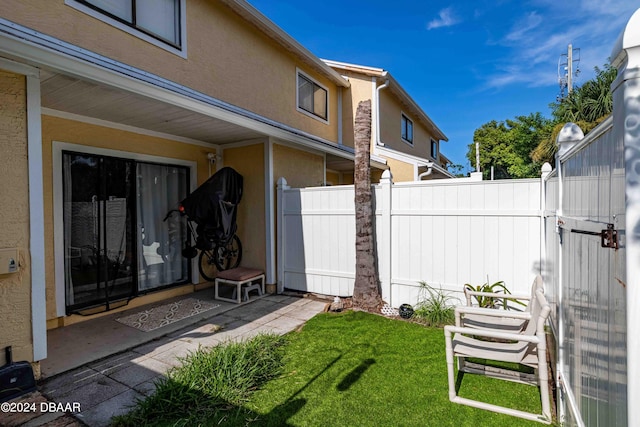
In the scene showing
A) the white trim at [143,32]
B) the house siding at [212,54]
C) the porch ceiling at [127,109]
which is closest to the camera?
the porch ceiling at [127,109]

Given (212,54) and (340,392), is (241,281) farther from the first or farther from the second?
(212,54)

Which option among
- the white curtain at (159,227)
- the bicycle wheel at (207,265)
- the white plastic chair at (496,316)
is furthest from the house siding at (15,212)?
the white plastic chair at (496,316)

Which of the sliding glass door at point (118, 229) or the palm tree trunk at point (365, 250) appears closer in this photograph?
the sliding glass door at point (118, 229)

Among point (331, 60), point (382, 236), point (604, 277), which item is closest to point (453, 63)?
point (331, 60)

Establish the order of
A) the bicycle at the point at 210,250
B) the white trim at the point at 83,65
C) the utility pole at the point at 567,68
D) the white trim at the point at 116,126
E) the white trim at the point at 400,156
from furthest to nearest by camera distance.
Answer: the utility pole at the point at 567,68 → the white trim at the point at 400,156 → the bicycle at the point at 210,250 → the white trim at the point at 116,126 → the white trim at the point at 83,65

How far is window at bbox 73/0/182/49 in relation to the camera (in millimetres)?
4920

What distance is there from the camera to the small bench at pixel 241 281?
6.16 metres

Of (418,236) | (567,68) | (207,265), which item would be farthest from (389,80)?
(567,68)

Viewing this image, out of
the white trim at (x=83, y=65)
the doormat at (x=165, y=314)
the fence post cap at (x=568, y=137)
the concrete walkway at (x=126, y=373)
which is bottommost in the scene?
the concrete walkway at (x=126, y=373)

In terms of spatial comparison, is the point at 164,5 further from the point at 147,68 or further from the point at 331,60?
the point at 331,60

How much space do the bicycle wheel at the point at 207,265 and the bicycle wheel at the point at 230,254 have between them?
6.5 inches

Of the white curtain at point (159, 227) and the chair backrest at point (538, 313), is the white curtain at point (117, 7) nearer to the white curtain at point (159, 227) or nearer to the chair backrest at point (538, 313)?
the white curtain at point (159, 227)

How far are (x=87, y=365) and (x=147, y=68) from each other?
4.51 metres

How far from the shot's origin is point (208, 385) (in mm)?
3193
